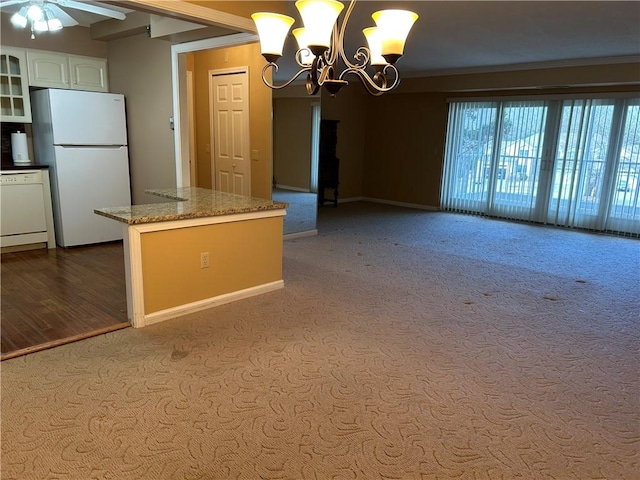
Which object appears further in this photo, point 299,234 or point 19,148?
point 299,234

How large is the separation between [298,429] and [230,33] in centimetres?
339

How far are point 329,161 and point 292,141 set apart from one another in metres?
2.44

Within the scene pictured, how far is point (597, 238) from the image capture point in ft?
20.8

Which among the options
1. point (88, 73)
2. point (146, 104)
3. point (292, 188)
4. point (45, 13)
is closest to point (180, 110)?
point (146, 104)

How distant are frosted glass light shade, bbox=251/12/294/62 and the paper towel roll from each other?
3.83 m

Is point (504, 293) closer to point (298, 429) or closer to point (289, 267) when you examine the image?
point (289, 267)

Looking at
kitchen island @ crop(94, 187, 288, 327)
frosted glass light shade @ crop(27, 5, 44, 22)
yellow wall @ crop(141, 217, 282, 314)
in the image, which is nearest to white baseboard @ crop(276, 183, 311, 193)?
kitchen island @ crop(94, 187, 288, 327)

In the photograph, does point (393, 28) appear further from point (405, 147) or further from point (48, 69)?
point (405, 147)

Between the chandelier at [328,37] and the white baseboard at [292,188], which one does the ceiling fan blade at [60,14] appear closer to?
the chandelier at [328,37]

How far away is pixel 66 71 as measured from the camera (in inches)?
202

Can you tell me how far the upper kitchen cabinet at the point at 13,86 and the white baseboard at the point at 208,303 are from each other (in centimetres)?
330

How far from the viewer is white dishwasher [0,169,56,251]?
15.3ft

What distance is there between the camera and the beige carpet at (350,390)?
1.86 meters

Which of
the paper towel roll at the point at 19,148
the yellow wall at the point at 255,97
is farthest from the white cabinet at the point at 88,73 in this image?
the yellow wall at the point at 255,97
